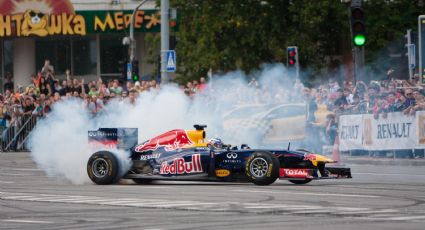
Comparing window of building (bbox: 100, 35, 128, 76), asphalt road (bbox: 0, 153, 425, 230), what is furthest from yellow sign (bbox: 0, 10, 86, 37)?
asphalt road (bbox: 0, 153, 425, 230)

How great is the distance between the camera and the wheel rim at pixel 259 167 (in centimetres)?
1903

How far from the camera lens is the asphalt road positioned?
43.2 ft

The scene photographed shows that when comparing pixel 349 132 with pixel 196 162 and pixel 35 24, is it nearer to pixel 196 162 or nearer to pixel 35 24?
pixel 196 162

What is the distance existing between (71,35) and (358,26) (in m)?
36.4

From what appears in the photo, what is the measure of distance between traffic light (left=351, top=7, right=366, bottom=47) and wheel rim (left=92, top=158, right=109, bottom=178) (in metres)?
7.53

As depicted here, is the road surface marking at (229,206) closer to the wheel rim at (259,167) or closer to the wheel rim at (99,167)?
the wheel rim at (99,167)

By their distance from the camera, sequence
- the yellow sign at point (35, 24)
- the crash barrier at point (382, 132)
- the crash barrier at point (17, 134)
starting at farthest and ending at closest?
the yellow sign at point (35, 24)
the crash barrier at point (17, 134)
the crash barrier at point (382, 132)

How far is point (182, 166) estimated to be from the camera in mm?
19719

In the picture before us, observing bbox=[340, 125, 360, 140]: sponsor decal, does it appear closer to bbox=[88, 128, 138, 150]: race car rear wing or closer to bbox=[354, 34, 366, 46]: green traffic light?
bbox=[354, 34, 366, 46]: green traffic light

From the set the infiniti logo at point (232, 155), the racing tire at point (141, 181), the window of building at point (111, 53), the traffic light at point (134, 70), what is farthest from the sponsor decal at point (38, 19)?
the infiniti logo at point (232, 155)

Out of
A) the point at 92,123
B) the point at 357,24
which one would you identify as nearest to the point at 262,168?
the point at 92,123

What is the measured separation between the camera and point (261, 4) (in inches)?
1996

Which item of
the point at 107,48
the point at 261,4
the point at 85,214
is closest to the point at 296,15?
the point at 261,4

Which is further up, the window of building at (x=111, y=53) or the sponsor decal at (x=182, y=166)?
the window of building at (x=111, y=53)
